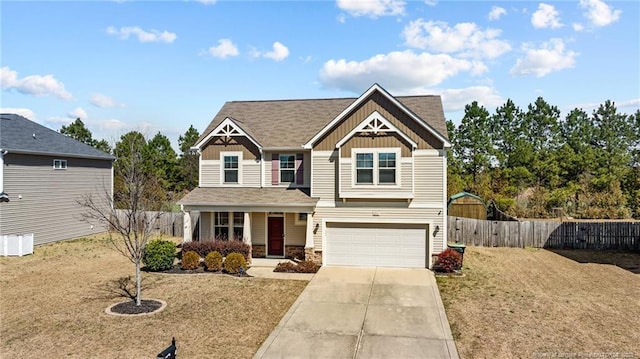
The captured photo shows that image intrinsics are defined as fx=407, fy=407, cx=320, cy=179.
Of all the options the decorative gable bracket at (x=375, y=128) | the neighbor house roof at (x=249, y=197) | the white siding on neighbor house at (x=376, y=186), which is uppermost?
the decorative gable bracket at (x=375, y=128)

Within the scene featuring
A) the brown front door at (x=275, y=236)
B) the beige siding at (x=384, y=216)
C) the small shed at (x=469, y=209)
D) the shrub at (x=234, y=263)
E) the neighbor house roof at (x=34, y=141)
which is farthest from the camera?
the small shed at (x=469, y=209)

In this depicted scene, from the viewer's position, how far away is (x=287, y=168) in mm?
19641

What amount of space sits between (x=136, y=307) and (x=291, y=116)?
41.8 ft

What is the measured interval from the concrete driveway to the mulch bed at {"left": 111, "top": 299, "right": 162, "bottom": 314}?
405cm

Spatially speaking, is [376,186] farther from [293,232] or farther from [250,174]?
[250,174]

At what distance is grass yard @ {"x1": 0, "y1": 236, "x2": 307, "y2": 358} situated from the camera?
938 cm

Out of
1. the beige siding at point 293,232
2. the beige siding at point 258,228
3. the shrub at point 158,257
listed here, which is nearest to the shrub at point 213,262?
the shrub at point 158,257

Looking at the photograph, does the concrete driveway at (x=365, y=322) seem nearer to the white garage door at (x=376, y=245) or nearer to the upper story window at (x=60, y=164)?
the white garage door at (x=376, y=245)

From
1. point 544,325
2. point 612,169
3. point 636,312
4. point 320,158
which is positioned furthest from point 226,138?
point 612,169

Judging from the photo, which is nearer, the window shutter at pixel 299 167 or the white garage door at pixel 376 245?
the white garage door at pixel 376 245

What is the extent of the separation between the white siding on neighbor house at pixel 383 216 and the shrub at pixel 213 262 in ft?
13.7

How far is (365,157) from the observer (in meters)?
17.3

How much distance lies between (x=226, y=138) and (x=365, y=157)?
7.10m

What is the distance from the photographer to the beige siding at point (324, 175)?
59.2 feet
